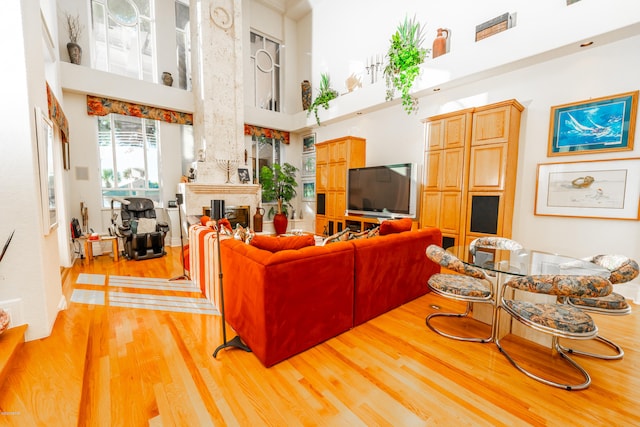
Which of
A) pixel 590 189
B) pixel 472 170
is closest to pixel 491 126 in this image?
pixel 472 170

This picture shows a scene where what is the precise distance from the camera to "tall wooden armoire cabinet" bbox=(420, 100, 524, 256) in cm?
347

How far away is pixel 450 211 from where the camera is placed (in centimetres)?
398

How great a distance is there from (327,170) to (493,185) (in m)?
3.33

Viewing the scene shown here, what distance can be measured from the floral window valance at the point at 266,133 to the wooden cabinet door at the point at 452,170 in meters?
4.42

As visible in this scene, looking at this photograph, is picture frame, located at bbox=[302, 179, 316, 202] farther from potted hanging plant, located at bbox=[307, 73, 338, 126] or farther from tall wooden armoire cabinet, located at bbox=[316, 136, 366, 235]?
potted hanging plant, located at bbox=[307, 73, 338, 126]

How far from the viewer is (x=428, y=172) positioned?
4234 mm

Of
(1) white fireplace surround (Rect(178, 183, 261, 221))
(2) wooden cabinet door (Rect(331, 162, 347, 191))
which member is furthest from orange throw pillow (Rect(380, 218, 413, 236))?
(1) white fireplace surround (Rect(178, 183, 261, 221))

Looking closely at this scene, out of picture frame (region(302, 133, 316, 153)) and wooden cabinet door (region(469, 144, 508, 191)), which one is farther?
picture frame (region(302, 133, 316, 153))

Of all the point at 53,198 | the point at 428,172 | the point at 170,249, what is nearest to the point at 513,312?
the point at 428,172

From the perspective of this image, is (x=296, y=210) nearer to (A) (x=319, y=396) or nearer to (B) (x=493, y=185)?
(B) (x=493, y=185)

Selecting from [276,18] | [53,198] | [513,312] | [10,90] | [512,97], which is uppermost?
[276,18]

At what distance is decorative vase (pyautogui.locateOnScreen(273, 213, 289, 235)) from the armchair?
259 cm

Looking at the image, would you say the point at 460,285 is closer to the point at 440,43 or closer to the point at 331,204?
the point at 440,43

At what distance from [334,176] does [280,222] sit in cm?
Answer: 192
